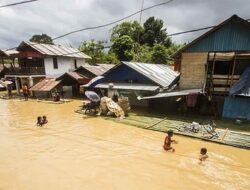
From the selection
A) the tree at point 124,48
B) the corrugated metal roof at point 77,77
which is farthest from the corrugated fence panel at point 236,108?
the tree at point 124,48

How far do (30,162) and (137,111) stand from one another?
10.6m

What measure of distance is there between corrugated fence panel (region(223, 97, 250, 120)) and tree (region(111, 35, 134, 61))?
1168 inches

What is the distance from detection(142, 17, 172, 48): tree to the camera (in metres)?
50.2

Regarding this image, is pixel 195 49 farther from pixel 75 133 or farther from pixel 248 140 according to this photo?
pixel 75 133

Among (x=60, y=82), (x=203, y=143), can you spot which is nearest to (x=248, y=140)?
(x=203, y=143)

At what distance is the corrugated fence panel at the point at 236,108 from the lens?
1405 centimetres

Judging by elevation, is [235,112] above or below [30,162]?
above

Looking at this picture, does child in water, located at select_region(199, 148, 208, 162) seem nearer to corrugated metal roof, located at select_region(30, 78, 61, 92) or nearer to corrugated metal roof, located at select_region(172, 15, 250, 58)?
corrugated metal roof, located at select_region(172, 15, 250, 58)

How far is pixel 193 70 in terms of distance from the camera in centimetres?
1748

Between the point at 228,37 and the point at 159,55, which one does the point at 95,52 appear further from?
the point at 228,37

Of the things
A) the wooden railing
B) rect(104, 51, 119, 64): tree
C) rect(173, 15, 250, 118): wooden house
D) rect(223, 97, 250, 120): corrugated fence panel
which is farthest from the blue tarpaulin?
rect(104, 51, 119, 64): tree

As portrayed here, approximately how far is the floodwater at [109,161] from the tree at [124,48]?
29.1m

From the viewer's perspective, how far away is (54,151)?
11.4 meters

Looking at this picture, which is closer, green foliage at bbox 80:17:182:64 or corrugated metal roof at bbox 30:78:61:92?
corrugated metal roof at bbox 30:78:61:92
